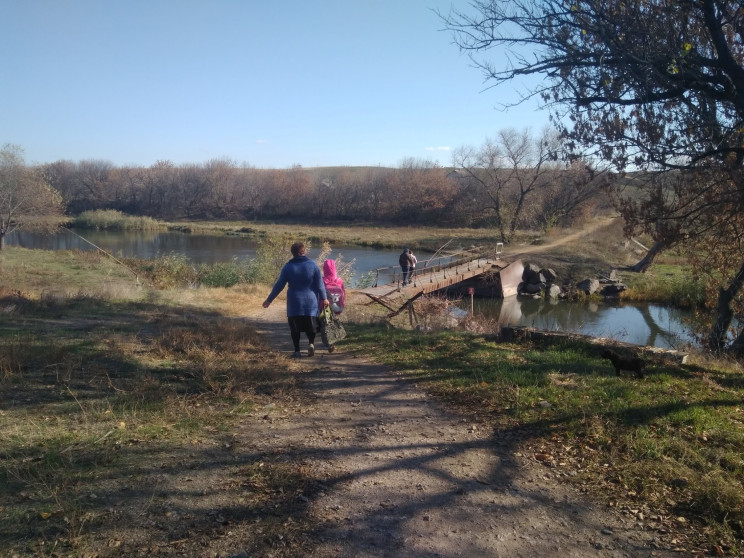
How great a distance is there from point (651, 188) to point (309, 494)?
8.72 m

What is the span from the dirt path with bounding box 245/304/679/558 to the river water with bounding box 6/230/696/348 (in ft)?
23.2

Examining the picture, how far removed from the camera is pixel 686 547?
3322mm

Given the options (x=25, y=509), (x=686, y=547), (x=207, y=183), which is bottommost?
(x=686, y=547)

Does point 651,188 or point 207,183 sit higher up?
point 207,183

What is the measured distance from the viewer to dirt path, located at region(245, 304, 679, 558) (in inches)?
130

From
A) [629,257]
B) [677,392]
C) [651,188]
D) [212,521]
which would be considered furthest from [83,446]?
[629,257]

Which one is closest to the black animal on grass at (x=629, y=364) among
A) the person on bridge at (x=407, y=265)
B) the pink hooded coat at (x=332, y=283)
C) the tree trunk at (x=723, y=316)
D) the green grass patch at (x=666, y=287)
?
the pink hooded coat at (x=332, y=283)

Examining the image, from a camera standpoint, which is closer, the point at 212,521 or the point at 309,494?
the point at 212,521

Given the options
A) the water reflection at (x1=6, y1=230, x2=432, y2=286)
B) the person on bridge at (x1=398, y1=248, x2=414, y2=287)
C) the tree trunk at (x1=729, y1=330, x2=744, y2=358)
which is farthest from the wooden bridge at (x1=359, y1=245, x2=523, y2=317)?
the tree trunk at (x1=729, y1=330, x2=744, y2=358)

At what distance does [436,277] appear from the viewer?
1073 inches

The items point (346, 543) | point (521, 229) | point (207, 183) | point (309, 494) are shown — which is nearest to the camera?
point (346, 543)

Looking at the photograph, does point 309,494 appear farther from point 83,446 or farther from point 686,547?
point 686,547

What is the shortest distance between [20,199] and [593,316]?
36.3 m

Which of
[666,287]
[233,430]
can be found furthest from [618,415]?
[666,287]
